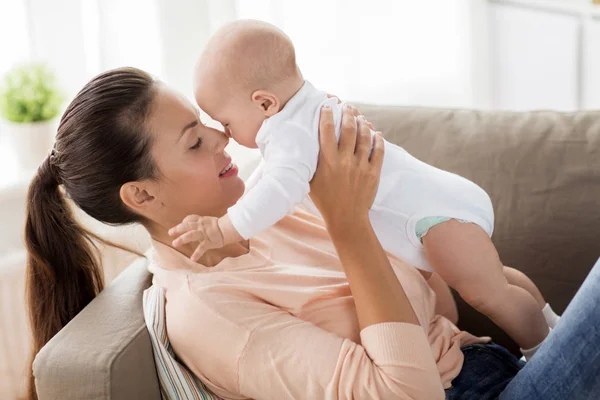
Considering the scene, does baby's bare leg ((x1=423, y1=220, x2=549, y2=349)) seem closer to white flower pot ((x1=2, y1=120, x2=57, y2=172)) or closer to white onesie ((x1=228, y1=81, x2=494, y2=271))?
white onesie ((x1=228, y1=81, x2=494, y2=271))

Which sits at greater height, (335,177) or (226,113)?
(226,113)

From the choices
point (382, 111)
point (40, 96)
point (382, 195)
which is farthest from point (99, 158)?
point (40, 96)

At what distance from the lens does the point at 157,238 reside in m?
1.63

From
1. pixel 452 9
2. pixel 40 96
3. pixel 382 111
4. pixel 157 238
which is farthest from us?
pixel 452 9

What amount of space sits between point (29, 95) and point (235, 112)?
1203 mm

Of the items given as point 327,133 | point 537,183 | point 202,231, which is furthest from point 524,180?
point 202,231

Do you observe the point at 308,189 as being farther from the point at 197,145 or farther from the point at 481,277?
the point at 481,277

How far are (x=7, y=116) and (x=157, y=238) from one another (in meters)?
1.07

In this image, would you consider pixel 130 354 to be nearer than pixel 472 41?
Yes

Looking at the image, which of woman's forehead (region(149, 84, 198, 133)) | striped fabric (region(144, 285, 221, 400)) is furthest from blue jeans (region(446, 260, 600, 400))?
woman's forehead (region(149, 84, 198, 133))

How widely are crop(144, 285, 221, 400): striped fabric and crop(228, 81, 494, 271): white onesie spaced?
28cm

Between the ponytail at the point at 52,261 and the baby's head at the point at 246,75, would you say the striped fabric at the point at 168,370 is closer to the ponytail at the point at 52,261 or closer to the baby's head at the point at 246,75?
the ponytail at the point at 52,261

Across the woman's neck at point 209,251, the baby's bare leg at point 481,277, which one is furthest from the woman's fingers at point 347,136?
the woman's neck at point 209,251

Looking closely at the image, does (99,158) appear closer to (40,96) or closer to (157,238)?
(157,238)
